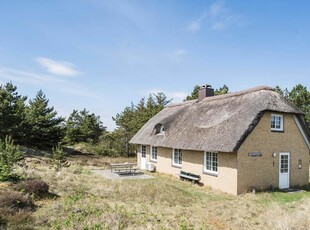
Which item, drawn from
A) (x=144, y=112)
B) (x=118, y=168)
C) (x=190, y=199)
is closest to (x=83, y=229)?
(x=190, y=199)

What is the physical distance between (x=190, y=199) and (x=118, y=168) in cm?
953

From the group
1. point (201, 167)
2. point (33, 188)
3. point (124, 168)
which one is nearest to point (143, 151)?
point (124, 168)

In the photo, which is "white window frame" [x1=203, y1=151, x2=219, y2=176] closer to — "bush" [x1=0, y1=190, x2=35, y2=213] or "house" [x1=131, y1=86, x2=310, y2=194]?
"house" [x1=131, y1=86, x2=310, y2=194]

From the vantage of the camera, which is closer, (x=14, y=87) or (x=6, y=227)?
(x=6, y=227)

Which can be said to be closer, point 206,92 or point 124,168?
point 124,168

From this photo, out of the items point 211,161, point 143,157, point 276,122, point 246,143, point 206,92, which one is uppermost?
point 206,92

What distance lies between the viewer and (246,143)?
13.9 metres

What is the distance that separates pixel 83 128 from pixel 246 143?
33.0m

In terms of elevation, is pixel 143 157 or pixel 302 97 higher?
pixel 302 97

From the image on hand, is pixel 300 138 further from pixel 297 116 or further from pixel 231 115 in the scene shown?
pixel 231 115

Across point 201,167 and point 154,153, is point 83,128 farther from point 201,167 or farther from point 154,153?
point 201,167

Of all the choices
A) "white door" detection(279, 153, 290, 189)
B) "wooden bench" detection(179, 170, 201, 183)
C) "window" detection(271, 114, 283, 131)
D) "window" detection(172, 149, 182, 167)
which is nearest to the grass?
"white door" detection(279, 153, 290, 189)

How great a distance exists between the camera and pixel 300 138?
1623cm

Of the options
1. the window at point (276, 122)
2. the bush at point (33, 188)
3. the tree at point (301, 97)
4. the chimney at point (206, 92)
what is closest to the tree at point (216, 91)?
the tree at point (301, 97)
